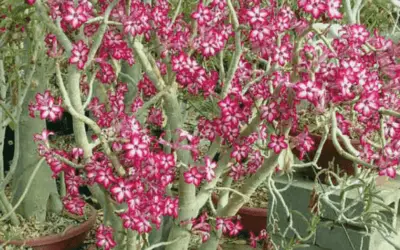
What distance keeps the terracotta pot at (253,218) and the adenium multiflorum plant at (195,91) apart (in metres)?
1.09

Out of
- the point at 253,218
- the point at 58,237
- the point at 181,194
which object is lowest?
the point at 253,218

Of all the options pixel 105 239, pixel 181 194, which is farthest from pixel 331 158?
pixel 105 239

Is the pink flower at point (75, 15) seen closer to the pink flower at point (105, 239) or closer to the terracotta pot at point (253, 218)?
the pink flower at point (105, 239)

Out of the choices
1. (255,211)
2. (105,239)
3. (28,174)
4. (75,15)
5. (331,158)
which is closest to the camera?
A: (75,15)

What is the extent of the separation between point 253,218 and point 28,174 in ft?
4.53

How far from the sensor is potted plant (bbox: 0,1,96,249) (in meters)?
3.01

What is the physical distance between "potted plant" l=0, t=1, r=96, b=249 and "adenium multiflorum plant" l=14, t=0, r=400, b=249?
0.62 metres

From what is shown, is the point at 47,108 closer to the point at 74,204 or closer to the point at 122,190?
the point at 122,190

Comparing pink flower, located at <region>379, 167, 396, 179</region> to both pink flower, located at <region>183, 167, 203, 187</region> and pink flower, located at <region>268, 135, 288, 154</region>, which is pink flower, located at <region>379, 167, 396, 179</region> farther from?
pink flower, located at <region>183, 167, 203, 187</region>

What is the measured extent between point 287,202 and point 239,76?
96 centimetres

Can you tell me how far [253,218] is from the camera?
3.67 m

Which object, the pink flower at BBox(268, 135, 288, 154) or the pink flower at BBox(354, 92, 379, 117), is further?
the pink flower at BBox(268, 135, 288, 154)

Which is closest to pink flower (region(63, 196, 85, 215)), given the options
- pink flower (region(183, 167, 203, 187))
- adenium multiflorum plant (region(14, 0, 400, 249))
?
adenium multiflorum plant (region(14, 0, 400, 249))

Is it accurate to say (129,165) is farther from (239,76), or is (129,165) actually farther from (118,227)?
(239,76)
